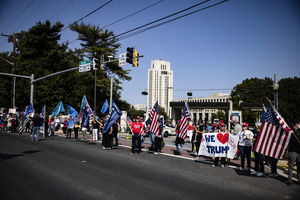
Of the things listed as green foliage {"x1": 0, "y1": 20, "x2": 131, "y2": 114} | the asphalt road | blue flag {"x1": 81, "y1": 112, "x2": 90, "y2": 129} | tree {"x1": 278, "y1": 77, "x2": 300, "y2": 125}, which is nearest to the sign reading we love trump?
the asphalt road

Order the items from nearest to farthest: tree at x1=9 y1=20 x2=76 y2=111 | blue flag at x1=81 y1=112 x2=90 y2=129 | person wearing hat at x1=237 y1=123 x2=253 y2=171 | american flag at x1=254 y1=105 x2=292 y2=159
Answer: american flag at x1=254 y1=105 x2=292 y2=159 → person wearing hat at x1=237 y1=123 x2=253 y2=171 → blue flag at x1=81 y1=112 x2=90 y2=129 → tree at x1=9 y1=20 x2=76 y2=111

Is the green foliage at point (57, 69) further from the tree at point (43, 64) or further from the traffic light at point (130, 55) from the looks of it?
the traffic light at point (130, 55)

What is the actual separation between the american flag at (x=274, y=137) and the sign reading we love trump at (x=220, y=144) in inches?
60.2

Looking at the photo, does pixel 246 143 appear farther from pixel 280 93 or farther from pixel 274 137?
pixel 280 93

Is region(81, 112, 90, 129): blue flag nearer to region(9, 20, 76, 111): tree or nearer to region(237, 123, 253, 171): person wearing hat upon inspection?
region(237, 123, 253, 171): person wearing hat

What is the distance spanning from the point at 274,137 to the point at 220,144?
2386mm

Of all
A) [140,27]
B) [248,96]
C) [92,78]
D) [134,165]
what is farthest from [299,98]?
[134,165]

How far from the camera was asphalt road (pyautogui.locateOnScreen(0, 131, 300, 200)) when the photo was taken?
5.70 metres

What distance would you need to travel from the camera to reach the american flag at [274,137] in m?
7.41

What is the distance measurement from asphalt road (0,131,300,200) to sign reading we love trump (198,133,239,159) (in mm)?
655

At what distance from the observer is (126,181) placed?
22.2ft

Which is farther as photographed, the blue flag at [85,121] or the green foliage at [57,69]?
the green foliage at [57,69]

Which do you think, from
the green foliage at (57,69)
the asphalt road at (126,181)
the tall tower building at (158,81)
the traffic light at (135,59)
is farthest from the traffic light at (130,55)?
the tall tower building at (158,81)

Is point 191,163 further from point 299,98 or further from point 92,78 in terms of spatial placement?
point 299,98
